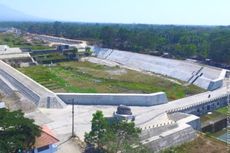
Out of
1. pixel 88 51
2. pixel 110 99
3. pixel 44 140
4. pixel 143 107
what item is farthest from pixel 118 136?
pixel 88 51

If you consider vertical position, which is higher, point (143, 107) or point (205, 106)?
point (143, 107)

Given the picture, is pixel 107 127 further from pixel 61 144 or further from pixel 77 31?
pixel 77 31

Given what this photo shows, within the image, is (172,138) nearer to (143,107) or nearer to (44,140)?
(143,107)

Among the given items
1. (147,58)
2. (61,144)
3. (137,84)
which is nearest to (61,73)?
(137,84)

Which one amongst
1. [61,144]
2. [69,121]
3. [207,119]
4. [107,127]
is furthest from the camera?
[207,119]

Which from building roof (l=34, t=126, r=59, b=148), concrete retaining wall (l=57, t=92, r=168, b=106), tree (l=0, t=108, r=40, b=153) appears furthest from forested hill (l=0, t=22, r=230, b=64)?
tree (l=0, t=108, r=40, b=153)

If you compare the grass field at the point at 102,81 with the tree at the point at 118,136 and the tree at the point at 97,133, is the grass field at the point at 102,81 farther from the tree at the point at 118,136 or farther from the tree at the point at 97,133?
the tree at the point at 118,136
